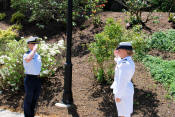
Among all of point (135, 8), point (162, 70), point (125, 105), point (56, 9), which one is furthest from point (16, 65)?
point (135, 8)

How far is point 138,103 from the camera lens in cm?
557

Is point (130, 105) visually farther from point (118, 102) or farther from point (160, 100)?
point (160, 100)

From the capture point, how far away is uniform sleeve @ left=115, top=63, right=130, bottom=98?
151 inches

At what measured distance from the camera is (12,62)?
6238 millimetres

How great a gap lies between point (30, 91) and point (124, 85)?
1.91 meters

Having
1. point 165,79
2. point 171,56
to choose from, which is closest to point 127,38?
point 165,79

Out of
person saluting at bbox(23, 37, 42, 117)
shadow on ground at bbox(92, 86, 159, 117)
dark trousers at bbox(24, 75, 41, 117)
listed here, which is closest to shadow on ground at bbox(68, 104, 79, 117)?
shadow on ground at bbox(92, 86, 159, 117)

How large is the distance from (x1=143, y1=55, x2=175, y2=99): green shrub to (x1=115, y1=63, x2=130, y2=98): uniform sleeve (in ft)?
7.59

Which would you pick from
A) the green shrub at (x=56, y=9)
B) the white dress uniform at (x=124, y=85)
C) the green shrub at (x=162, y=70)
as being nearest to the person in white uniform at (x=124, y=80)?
the white dress uniform at (x=124, y=85)

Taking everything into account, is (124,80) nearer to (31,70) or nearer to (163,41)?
(31,70)

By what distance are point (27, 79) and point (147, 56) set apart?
3720 mm

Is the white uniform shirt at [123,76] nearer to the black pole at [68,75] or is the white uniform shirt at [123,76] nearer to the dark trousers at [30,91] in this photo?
the dark trousers at [30,91]

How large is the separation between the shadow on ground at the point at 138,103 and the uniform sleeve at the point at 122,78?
159 centimetres

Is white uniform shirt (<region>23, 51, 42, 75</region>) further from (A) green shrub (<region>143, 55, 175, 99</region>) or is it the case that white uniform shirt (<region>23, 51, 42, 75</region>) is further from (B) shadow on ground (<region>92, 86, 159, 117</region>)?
(A) green shrub (<region>143, 55, 175, 99</region>)
